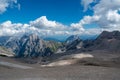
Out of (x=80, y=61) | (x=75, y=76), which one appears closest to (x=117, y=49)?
(x=80, y=61)

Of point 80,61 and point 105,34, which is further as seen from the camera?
point 105,34

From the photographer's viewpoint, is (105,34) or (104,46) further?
(105,34)

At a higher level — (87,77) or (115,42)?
(115,42)

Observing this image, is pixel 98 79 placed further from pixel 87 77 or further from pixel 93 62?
pixel 93 62

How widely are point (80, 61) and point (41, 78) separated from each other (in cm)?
2663

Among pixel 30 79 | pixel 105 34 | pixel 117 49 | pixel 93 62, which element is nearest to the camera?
pixel 30 79

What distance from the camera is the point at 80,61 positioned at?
55562 millimetres

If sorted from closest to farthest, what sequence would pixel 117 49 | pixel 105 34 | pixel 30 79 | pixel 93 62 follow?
pixel 30 79 < pixel 93 62 < pixel 117 49 < pixel 105 34

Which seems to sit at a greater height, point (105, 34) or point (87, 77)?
point (105, 34)

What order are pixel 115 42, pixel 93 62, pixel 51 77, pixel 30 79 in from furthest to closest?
pixel 115 42, pixel 93 62, pixel 51 77, pixel 30 79

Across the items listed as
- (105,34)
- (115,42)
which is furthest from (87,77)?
(105,34)

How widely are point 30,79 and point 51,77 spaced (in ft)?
9.91

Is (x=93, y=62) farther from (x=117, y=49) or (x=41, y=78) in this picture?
(x=117, y=49)

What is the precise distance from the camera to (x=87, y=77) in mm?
30719
